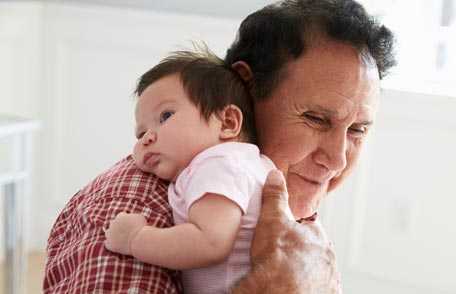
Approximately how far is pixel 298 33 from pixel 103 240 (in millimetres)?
461

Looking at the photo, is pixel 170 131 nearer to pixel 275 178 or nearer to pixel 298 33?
pixel 275 178

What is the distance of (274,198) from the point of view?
110 cm

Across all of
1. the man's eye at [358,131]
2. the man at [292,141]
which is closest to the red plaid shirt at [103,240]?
the man at [292,141]

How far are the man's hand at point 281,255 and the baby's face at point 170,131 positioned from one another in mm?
115

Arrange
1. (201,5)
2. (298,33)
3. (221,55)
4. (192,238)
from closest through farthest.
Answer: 1. (192,238)
2. (298,33)
3. (221,55)
4. (201,5)

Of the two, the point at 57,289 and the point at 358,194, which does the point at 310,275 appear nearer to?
the point at 57,289

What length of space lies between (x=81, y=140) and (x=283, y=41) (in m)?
2.89

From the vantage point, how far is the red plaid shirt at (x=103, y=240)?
39.9 inches

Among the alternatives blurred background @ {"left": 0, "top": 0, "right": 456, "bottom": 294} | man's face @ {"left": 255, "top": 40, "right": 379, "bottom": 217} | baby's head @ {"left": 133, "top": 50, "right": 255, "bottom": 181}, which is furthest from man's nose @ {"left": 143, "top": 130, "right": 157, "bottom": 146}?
blurred background @ {"left": 0, "top": 0, "right": 456, "bottom": 294}

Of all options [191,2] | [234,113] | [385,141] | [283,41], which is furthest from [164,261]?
[191,2]

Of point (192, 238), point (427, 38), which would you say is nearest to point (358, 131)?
point (192, 238)

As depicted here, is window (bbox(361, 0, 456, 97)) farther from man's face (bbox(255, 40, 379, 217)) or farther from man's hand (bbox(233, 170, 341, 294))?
man's hand (bbox(233, 170, 341, 294))

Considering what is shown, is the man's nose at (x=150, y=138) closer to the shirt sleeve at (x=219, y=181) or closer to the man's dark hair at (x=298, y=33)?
the shirt sleeve at (x=219, y=181)

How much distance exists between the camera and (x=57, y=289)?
109 cm
